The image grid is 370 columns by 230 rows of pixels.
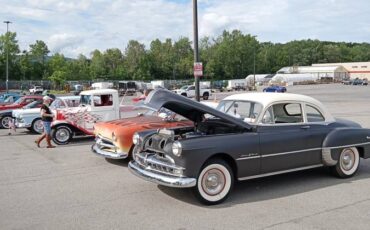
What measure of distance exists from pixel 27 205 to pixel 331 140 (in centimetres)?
510

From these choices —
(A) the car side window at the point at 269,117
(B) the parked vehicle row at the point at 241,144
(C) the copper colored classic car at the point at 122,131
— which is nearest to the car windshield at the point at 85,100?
(C) the copper colored classic car at the point at 122,131

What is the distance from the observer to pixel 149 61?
391 feet

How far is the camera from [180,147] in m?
5.93

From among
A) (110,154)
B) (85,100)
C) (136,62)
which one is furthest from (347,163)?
(136,62)

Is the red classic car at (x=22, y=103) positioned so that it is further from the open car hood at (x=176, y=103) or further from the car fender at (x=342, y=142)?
the car fender at (x=342, y=142)

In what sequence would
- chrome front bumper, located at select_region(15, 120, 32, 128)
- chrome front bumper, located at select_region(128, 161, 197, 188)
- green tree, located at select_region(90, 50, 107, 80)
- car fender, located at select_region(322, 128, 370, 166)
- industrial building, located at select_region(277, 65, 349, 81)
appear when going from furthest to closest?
industrial building, located at select_region(277, 65, 349, 81)
green tree, located at select_region(90, 50, 107, 80)
chrome front bumper, located at select_region(15, 120, 32, 128)
car fender, located at select_region(322, 128, 370, 166)
chrome front bumper, located at select_region(128, 161, 197, 188)

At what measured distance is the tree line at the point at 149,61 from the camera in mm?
91438

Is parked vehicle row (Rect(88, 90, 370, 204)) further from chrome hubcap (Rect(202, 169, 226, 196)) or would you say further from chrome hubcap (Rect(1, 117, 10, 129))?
chrome hubcap (Rect(1, 117, 10, 129))

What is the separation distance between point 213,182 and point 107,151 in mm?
3767

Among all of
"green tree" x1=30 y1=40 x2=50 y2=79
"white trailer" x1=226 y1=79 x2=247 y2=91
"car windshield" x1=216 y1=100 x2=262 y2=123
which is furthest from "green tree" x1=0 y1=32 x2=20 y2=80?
"car windshield" x1=216 y1=100 x2=262 y2=123

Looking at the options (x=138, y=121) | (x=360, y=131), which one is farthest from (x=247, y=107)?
(x=138, y=121)

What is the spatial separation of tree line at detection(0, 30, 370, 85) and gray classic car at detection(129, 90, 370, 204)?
7534 cm

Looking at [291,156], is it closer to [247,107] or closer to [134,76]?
[247,107]

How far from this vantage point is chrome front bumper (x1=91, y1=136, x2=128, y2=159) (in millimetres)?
8828
